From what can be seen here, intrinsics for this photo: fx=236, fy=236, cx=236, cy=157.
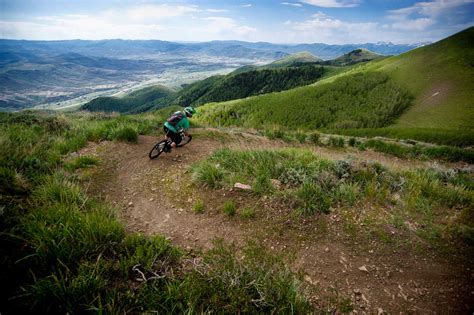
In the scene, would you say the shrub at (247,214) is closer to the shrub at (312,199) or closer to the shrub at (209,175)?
the shrub at (312,199)

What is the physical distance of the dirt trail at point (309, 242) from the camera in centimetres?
390

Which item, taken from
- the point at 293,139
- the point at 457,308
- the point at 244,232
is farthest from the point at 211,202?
the point at 293,139

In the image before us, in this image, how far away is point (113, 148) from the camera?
9664 millimetres

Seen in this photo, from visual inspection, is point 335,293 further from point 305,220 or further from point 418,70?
point 418,70

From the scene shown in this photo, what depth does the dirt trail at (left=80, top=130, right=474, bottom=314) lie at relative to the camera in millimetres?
3904

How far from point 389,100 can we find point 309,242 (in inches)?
3338

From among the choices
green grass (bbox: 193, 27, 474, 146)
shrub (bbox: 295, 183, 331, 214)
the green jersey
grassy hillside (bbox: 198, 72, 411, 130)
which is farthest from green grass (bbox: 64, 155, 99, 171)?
grassy hillside (bbox: 198, 72, 411, 130)

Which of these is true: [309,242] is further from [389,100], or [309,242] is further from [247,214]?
[389,100]

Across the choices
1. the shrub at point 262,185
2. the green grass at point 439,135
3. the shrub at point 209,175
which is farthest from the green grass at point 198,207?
the green grass at point 439,135

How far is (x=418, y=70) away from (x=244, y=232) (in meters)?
105

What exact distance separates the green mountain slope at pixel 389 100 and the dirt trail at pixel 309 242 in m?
47.6

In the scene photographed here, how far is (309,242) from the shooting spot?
4.99m

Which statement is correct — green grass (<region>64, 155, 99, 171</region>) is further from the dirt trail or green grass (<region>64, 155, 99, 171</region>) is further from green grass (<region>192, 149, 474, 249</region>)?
green grass (<region>192, 149, 474, 249</region>)

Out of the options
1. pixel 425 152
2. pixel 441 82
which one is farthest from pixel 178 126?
pixel 441 82
